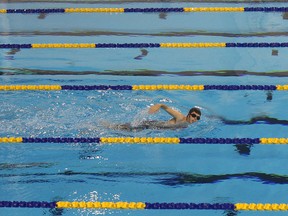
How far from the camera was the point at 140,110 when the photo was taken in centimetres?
524

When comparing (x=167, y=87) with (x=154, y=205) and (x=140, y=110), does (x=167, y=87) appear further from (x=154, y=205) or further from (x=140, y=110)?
(x=154, y=205)

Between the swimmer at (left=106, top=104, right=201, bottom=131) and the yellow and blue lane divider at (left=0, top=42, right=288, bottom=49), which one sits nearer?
the swimmer at (left=106, top=104, right=201, bottom=131)

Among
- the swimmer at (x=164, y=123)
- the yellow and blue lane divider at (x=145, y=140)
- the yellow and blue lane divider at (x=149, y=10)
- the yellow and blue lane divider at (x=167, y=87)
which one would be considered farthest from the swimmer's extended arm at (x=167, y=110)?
the yellow and blue lane divider at (x=149, y=10)

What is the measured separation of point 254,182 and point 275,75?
154cm

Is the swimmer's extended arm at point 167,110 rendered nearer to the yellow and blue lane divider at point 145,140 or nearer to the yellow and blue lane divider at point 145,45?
the yellow and blue lane divider at point 145,140

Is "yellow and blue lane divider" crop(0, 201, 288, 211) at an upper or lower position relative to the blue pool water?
lower

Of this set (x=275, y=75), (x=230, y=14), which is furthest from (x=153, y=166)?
(x=230, y=14)

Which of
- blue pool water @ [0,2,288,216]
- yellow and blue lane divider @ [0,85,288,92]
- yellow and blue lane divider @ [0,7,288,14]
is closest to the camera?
blue pool water @ [0,2,288,216]

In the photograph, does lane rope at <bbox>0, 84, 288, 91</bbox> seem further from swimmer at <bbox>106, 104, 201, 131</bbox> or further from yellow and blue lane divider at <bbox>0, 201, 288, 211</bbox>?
yellow and blue lane divider at <bbox>0, 201, 288, 211</bbox>

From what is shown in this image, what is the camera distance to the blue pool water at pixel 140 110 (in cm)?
446

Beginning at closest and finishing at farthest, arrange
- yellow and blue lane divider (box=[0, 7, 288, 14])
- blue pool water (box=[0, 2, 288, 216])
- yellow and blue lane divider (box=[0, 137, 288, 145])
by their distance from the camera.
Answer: blue pool water (box=[0, 2, 288, 216])
yellow and blue lane divider (box=[0, 137, 288, 145])
yellow and blue lane divider (box=[0, 7, 288, 14])

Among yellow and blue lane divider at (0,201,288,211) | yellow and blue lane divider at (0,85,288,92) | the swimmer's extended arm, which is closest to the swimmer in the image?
the swimmer's extended arm

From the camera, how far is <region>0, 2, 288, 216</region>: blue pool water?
446cm

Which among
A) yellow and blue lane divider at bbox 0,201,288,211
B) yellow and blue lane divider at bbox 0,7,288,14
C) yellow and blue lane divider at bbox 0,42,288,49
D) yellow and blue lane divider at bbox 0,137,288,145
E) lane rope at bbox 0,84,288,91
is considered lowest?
yellow and blue lane divider at bbox 0,201,288,211
